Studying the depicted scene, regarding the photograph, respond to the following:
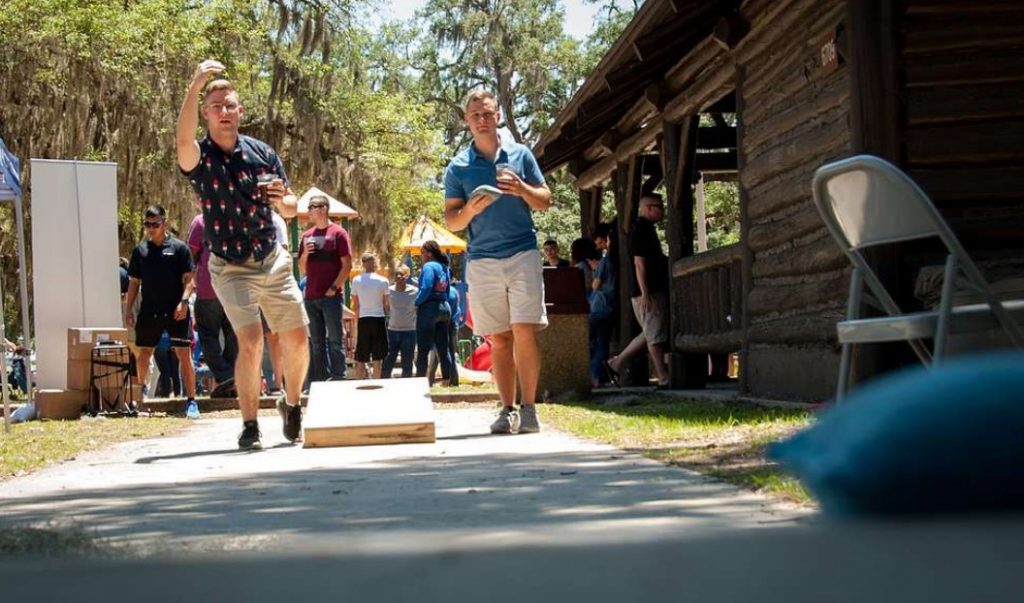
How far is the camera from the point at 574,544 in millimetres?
1574

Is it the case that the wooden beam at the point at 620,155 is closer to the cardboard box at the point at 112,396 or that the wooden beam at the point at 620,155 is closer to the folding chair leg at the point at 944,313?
the cardboard box at the point at 112,396

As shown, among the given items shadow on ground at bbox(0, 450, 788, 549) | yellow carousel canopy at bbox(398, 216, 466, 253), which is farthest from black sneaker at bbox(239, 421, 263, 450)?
yellow carousel canopy at bbox(398, 216, 466, 253)

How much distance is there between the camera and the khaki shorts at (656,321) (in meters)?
14.1

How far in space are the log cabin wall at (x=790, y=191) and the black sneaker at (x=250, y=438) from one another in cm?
354

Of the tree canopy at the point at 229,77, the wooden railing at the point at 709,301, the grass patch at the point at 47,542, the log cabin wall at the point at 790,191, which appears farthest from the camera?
the tree canopy at the point at 229,77

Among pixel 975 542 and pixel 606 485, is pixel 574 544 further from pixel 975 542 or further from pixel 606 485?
pixel 606 485

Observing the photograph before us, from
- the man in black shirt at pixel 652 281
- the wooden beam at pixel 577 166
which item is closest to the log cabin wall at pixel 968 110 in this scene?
the man in black shirt at pixel 652 281

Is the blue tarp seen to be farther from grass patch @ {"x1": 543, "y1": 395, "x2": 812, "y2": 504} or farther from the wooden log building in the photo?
the wooden log building

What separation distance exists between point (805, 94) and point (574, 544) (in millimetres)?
8058

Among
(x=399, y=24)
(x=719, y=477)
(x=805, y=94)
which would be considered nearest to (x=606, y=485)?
(x=719, y=477)

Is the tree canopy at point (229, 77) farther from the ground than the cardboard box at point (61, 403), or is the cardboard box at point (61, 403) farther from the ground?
the tree canopy at point (229, 77)

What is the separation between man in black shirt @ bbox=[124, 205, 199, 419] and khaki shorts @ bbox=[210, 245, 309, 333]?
4.99 meters

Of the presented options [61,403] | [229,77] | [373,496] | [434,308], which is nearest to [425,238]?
[229,77]

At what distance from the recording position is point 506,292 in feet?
26.6
